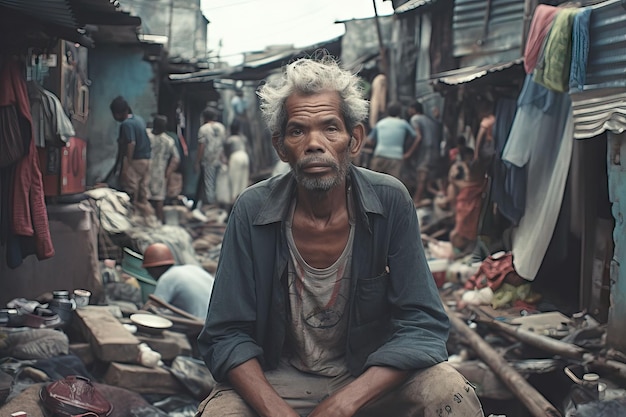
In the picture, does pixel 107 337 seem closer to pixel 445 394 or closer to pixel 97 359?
pixel 97 359

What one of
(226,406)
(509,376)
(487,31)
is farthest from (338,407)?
(487,31)

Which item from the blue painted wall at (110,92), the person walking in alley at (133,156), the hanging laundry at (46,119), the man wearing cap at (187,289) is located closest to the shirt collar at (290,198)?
the hanging laundry at (46,119)

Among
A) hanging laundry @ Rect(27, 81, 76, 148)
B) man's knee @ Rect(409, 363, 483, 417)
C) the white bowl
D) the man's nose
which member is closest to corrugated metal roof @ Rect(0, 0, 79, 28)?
hanging laundry @ Rect(27, 81, 76, 148)

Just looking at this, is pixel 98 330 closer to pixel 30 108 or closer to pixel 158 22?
pixel 30 108

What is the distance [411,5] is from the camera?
679 inches

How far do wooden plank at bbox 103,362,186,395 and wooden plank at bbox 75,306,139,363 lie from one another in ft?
0.23

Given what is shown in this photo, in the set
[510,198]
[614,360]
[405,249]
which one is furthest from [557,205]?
[405,249]

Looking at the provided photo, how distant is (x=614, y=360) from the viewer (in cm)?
578

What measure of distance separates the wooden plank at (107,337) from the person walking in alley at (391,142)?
28.7 ft

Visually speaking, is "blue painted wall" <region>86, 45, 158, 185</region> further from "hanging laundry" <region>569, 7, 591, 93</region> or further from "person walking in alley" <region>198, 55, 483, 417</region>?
"person walking in alley" <region>198, 55, 483, 417</region>

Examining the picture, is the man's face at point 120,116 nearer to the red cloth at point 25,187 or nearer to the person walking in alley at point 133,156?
the person walking in alley at point 133,156

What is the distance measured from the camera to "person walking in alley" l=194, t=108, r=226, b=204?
17.8 m

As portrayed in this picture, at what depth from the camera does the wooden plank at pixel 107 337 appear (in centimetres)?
578

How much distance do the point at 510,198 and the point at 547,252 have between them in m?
0.71
